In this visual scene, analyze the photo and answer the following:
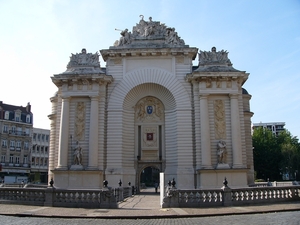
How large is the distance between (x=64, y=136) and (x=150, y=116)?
9.71 meters

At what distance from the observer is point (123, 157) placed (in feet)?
114

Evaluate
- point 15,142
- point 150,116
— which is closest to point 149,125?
point 150,116

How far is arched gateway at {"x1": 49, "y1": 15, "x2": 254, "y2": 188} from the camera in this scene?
32875 millimetres

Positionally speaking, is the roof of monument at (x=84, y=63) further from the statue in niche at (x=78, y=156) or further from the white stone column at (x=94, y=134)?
the statue in niche at (x=78, y=156)

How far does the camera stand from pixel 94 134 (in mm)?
33344

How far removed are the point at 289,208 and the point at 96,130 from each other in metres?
20.8

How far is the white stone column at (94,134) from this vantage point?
1292 inches

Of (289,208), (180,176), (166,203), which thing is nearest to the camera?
(289,208)

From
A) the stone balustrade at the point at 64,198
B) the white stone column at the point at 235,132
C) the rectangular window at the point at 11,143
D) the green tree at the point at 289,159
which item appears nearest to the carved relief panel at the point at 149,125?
the white stone column at the point at 235,132

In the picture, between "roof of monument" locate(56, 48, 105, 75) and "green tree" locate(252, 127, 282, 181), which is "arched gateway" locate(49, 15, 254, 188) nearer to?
"roof of monument" locate(56, 48, 105, 75)

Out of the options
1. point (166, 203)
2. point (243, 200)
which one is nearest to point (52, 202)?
point (166, 203)

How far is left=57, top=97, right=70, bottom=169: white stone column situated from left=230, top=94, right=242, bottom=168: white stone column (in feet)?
55.7

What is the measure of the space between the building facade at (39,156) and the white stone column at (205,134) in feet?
162

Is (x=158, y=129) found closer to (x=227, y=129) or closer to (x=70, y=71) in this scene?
(x=227, y=129)
